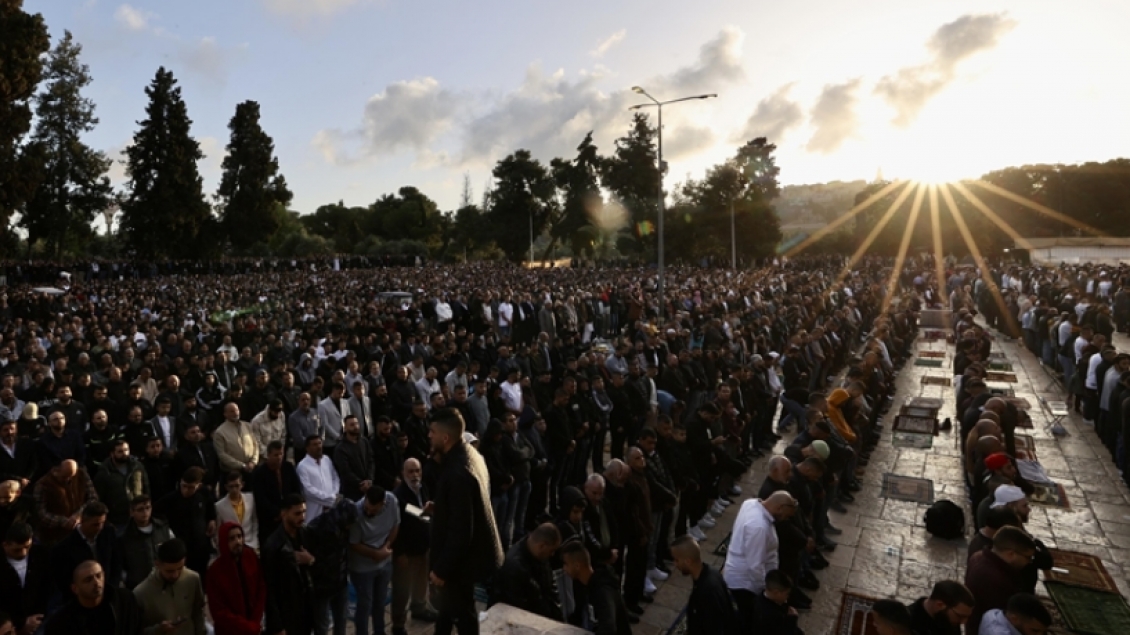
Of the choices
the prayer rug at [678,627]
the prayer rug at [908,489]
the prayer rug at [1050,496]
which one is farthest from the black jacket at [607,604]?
the prayer rug at [1050,496]

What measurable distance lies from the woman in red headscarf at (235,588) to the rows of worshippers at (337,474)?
0.01 metres

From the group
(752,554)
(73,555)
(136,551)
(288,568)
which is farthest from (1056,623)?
(73,555)

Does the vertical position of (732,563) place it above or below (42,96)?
below

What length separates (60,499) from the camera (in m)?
5.27

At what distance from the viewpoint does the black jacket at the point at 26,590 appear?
423 centimetres

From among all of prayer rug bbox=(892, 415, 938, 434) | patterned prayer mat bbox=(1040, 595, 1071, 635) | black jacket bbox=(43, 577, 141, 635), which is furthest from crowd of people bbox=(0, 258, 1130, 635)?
patterned prayer mat bbox=(1040, 595, 1071, 635)

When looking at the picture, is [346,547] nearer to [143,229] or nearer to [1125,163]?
[143,229]

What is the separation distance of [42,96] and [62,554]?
136 ft

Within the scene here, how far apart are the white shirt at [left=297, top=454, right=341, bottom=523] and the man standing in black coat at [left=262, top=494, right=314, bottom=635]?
51.2 inches

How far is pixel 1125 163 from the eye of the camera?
61625 millimetres

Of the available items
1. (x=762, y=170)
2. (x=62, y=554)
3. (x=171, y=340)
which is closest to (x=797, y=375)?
(x=62, y=554)

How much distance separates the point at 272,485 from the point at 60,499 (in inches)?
60.6

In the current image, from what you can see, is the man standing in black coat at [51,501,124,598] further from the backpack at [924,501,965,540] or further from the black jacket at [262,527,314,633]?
the backpack at [924,501,965,540]

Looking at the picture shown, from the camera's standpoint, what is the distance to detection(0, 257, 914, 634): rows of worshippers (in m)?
4.05
